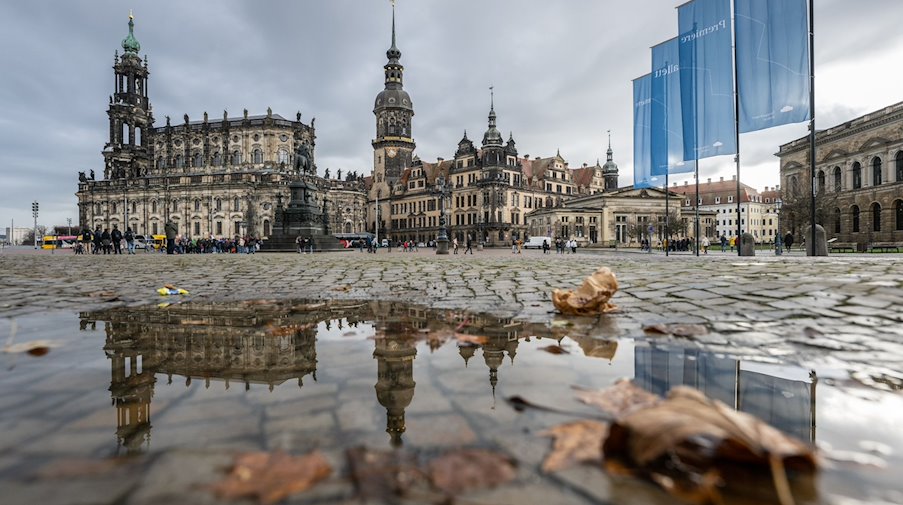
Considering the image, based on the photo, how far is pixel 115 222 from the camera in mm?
85625

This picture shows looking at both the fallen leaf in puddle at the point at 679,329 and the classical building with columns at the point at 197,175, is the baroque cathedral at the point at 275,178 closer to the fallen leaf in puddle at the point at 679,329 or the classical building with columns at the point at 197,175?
the classical building with columns at the point at 197,175

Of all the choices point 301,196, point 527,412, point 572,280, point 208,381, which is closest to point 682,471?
point 527,412

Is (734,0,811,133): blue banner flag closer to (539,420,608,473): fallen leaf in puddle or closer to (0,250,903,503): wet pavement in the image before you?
(0,250,903,503): wet pavement

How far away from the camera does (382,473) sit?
172 centimetres

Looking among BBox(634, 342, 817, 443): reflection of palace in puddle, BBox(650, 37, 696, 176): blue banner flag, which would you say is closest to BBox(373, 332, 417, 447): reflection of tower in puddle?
BBox(634, 342, 817, 443): reflection of palace in puddle

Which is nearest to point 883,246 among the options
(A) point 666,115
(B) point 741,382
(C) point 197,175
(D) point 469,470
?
(A) point 666,115

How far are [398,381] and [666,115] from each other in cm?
2834

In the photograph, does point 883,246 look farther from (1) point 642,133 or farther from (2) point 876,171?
(1) point 642,133

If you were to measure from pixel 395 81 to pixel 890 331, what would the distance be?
3505 inches

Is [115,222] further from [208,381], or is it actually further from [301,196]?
[208,381]

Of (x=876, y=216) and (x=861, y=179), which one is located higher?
(x=861, y=179)

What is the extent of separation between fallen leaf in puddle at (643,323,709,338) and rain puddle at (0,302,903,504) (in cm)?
34

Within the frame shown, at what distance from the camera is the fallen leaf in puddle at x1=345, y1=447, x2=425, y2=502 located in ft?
5.21

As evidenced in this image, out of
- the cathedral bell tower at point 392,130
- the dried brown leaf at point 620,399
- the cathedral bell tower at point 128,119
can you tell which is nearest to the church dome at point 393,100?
the cathedral bell tower at point 392,130
